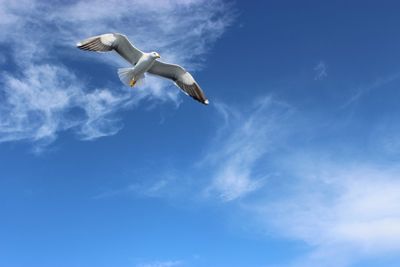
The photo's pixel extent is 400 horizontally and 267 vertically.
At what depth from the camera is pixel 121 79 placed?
25109 mm

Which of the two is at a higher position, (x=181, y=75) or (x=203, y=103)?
(x=181, y=75)

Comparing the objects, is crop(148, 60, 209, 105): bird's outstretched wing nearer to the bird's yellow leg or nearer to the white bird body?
the white bird body

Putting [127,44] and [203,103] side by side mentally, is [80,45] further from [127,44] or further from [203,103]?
[203,103]

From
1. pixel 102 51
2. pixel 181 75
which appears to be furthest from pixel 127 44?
pixel 181 75

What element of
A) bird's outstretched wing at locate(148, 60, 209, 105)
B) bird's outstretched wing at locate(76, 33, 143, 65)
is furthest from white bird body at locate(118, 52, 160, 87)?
bird's outstretched wing at locate(148, 60, 209, 105)

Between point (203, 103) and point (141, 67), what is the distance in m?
3.70

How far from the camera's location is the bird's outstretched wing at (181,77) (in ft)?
90.2

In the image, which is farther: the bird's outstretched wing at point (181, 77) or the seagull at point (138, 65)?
the bird's outstretched wing at point (181, 77)

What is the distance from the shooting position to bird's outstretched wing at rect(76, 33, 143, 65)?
2524cm

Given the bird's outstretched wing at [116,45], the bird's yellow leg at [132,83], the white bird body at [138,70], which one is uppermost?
the bird's outstretched wing at [116,45]

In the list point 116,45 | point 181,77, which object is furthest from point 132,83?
point 181,77

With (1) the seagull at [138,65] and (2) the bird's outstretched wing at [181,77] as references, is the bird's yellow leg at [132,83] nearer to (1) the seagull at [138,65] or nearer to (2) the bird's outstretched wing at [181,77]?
(1) the seagull at [138,65]

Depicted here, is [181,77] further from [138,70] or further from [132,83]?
[132,83]

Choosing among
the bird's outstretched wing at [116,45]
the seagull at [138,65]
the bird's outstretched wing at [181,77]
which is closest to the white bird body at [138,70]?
the seagull at [138,65]
